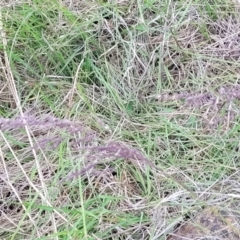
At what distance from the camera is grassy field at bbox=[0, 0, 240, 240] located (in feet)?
3.71

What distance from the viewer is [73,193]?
1.19m

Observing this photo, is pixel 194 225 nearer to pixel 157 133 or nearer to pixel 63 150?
pixel 157 133

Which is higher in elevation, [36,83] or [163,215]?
[36,83]

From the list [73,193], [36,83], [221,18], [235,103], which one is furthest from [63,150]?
[221,18]

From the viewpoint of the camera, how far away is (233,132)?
4.11 ft

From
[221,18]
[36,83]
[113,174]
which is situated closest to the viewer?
[113,174]

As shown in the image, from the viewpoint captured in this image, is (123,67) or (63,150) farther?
(123,67)

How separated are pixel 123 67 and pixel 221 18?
36cm

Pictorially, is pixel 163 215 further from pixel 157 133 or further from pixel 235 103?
pixel 235 103

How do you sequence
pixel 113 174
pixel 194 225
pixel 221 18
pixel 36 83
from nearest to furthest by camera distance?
pixel 194 225, pixel 113 174, pixel 36 83, pixel 221 18

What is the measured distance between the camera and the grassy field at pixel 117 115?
1131 mm

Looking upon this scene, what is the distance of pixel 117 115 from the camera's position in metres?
1.33

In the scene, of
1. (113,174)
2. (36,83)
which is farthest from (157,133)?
(36,83)

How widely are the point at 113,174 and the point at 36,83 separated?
37 centimetres
